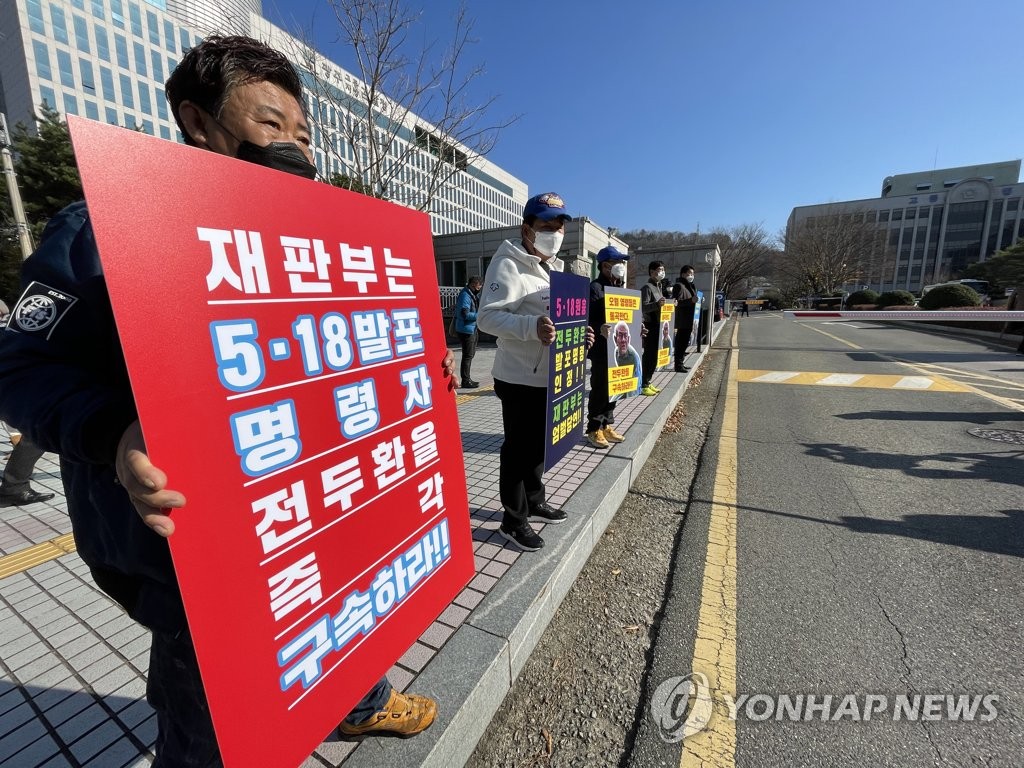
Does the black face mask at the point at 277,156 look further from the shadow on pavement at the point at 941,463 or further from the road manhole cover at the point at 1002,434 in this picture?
the road manhole cover at the point at 1002,434

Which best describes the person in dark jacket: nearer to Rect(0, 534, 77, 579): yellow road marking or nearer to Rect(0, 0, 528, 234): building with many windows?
Rect(0, 534, 77, 579): yellow road marking

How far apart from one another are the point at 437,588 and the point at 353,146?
7277 mm

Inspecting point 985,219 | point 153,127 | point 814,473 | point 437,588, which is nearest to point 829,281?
point 985,219

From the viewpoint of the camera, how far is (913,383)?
26.3 feet

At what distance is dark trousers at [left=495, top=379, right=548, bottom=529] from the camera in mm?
2682

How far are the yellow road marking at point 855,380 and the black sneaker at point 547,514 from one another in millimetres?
7228

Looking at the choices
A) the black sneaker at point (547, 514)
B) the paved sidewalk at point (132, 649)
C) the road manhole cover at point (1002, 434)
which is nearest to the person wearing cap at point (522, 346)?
the black sneaker at point (547, 514)

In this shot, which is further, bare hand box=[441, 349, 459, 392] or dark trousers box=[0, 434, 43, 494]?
dark trousers box=[0, 434, 43, 494]

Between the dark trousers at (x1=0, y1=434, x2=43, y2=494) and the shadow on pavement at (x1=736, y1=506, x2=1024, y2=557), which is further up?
the dark trousers at (x1=0, y1=434, x2=43, y2=494)

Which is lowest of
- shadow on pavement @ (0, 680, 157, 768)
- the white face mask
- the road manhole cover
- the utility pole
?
the road manhole cover

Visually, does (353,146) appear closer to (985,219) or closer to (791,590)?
(791,590)

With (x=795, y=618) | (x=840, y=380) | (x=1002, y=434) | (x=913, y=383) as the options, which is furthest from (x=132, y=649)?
(x=913, y=383)

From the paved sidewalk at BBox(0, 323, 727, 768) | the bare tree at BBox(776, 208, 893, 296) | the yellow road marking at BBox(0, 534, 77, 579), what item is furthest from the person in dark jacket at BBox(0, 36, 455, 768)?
the bare tree at BBox(776, 208, 893, 296)

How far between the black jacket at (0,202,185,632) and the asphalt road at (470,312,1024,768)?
139cm
